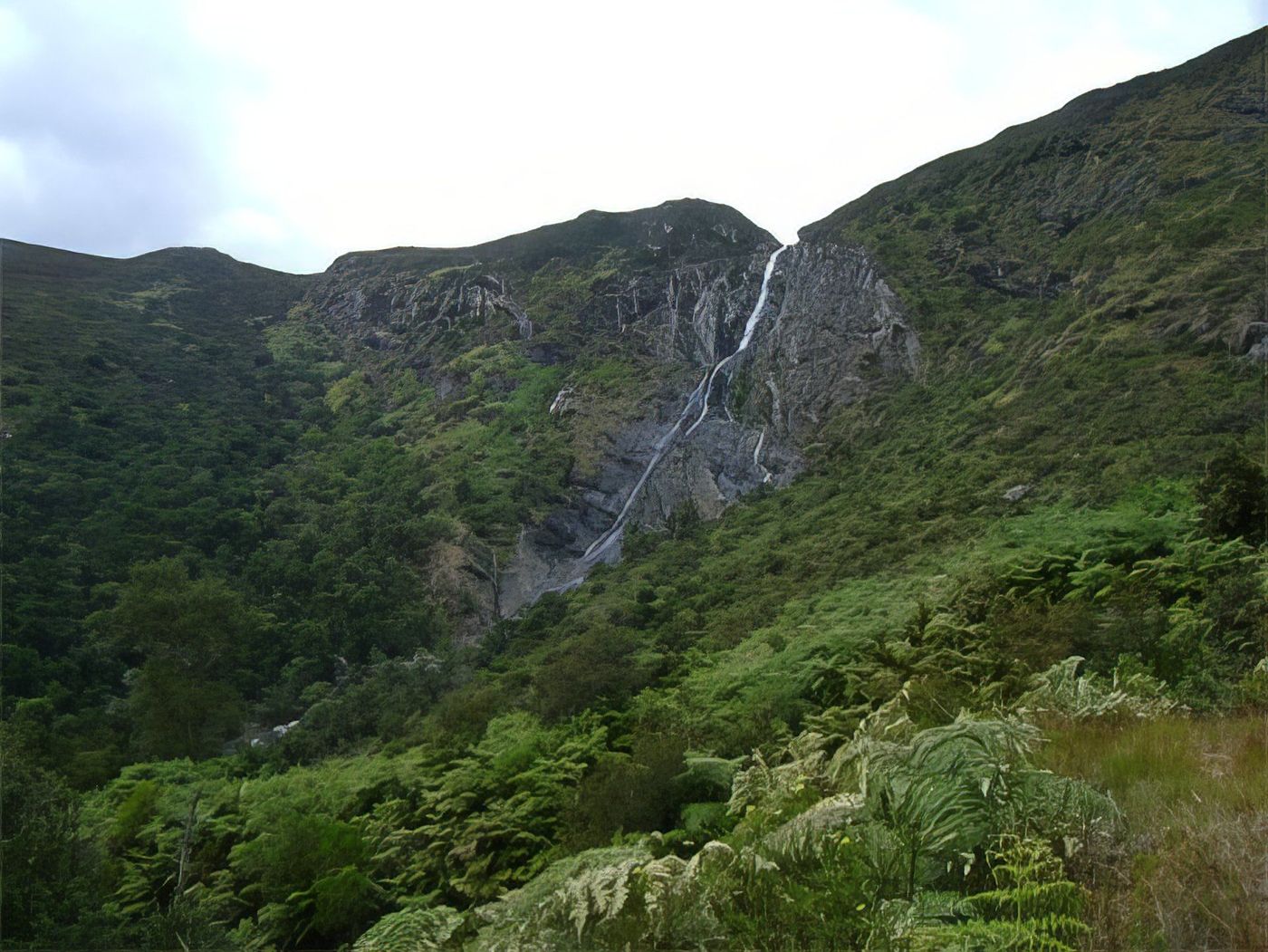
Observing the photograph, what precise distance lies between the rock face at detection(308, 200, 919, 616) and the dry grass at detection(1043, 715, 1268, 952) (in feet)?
78.9

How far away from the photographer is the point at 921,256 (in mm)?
32875

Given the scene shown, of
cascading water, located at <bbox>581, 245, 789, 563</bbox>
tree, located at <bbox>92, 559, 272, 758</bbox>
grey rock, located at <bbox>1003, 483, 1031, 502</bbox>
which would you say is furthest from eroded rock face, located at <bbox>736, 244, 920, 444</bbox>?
tree, located at <bbox>92, 559, 272, 758</bbox>

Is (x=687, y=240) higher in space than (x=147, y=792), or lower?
higher

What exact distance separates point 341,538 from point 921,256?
22966 mm

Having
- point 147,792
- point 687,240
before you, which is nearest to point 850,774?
point 147,792

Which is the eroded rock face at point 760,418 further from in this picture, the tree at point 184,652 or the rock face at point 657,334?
the tree at point 184,652

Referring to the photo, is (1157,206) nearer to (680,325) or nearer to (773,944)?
(680,325)

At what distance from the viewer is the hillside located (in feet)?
14.3

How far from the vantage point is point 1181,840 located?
361 centimetres

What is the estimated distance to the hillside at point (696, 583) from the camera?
4.37 meters

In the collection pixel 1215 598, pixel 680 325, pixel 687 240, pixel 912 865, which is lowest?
pixel 1215 598

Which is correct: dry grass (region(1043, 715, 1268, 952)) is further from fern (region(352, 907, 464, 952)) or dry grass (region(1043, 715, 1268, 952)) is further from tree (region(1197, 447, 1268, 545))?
tree (region(1197, 447, 1268, 545))

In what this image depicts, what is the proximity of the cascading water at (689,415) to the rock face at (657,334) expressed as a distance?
0.34 feet

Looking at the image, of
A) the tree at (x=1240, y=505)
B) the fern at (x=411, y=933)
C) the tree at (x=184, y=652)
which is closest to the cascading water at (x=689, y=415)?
the tree at (x=184, y=652)
